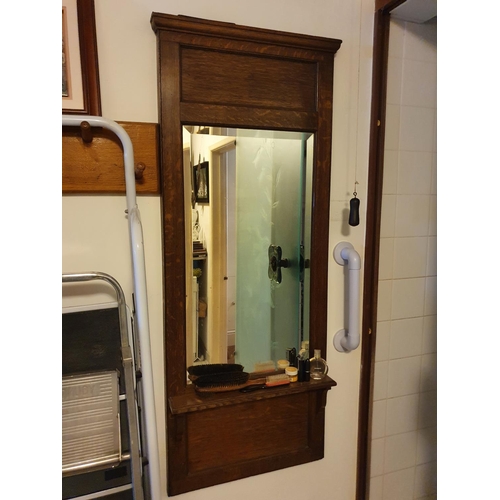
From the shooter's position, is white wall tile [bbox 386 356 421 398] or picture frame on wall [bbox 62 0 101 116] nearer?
picture frame on wall [bbox 62 0 101 116]

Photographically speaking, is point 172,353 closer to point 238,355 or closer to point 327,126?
point 238,355

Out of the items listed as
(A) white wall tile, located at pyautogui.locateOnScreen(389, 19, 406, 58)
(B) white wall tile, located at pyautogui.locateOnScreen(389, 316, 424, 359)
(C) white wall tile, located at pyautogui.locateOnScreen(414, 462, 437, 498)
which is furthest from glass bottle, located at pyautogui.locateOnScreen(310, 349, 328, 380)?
(A) white wall tile, located at pyautogui.locateOnScreen(389, 19, 406, 58)

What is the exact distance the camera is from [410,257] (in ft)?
4.36

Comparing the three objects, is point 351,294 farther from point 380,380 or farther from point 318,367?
point 380,380

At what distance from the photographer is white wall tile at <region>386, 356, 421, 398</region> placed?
1.35 meters

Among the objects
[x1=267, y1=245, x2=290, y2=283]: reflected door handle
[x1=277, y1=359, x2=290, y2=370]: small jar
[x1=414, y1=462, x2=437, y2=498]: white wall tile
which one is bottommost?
[x1=414, y1=462, x2=437, y2=498]: white wall tile

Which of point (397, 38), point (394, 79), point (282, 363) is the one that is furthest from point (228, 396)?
point (397, 38)

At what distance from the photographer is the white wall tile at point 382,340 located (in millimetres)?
1309

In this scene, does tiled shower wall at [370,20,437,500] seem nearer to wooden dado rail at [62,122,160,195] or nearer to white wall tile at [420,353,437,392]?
white wall tile at [420,353,437,392]

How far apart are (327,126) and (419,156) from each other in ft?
1.28

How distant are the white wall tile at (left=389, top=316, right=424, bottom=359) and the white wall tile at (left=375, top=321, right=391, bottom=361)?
19 millimetres

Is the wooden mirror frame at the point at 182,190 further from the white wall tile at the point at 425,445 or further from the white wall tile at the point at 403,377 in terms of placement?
the white wall tile at the point at 425,445

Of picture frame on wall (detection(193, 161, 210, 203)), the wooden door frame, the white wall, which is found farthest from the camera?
the wooden door frame
